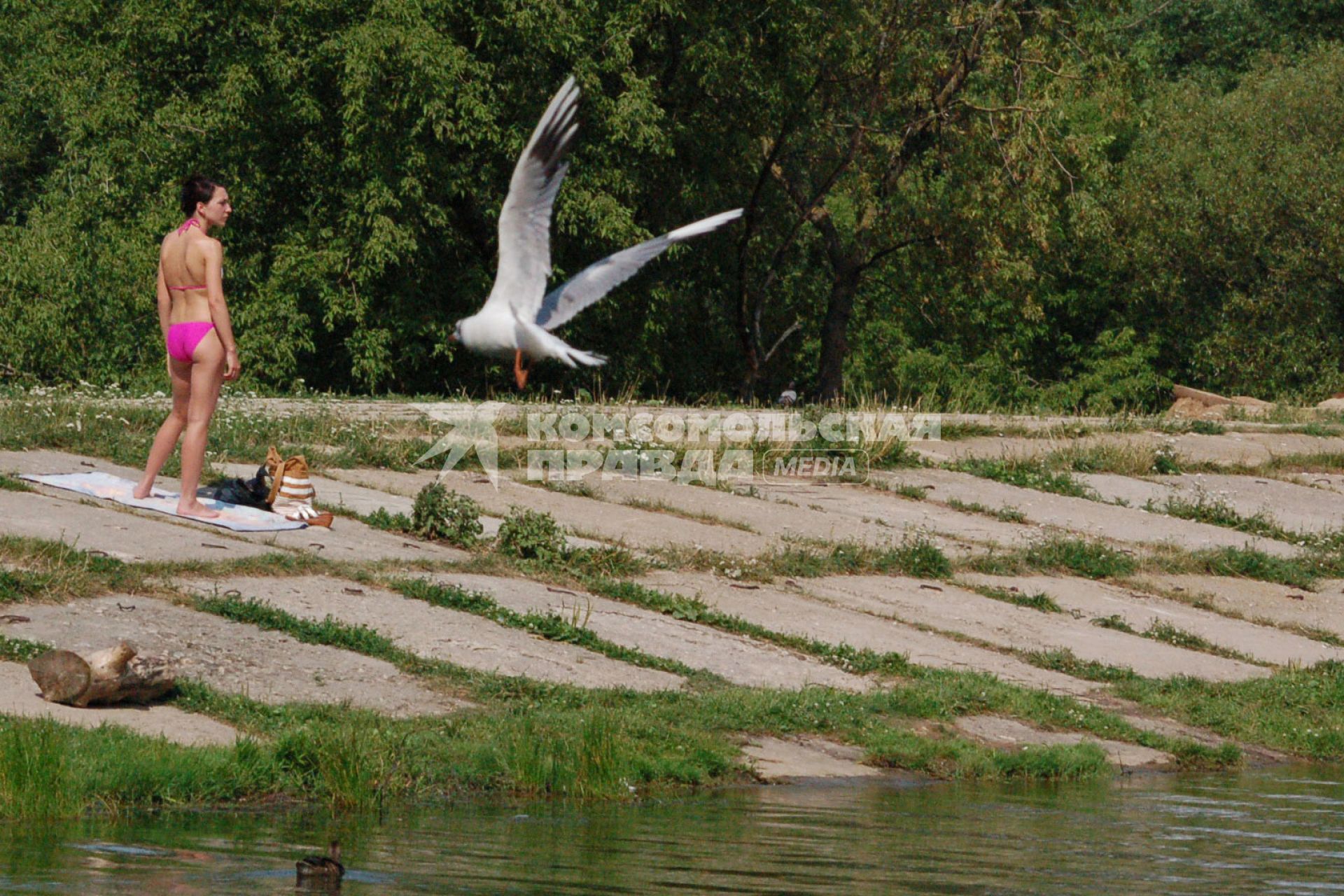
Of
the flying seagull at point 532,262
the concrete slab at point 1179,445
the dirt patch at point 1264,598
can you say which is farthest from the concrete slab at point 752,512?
the flying seagull at point 532,262

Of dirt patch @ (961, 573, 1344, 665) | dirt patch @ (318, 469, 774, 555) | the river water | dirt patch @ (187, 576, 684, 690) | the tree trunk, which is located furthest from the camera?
the tree trunk

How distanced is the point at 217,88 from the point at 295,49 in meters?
1.66

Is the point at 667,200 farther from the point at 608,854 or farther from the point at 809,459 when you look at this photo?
the point at 608,854

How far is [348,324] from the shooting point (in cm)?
2692

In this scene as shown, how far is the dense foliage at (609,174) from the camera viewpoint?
24.9m

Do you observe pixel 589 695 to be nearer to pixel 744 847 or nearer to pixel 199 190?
pixel 744 847

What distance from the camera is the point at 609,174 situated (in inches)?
1021

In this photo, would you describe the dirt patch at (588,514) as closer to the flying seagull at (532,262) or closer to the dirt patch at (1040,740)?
the flying seagull at (532,262)

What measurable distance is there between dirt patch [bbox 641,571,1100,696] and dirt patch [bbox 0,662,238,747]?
13.5ft

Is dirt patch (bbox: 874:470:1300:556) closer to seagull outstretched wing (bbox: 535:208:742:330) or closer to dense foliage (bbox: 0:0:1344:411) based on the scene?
seagull outstretched wing (bbox: 535:208:742:330)

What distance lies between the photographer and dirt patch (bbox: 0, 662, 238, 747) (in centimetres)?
743

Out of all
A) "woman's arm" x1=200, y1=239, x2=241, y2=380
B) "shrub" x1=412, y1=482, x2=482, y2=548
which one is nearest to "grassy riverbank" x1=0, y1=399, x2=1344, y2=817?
"shrub" x1=412, y1=482, x2=482, y2=548

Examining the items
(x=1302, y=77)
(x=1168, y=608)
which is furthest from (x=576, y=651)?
(x=1302, y=77)

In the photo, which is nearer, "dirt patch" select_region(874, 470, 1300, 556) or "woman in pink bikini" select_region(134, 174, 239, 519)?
"woman in pink bikini" select_region(134, 174, 239, 519)
